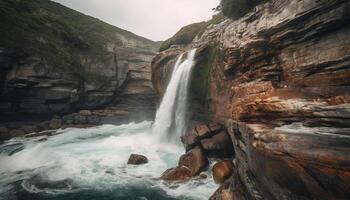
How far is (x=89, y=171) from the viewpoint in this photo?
635 inches

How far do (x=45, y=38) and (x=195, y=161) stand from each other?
115ft

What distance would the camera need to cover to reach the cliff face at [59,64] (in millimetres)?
30344

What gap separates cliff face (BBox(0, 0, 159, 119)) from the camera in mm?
30344

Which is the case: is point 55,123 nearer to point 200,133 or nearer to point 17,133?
point 17,133

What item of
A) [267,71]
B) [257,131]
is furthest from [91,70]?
[257,131]

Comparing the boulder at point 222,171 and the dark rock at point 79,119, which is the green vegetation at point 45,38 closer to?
the dark rock at point 79,119

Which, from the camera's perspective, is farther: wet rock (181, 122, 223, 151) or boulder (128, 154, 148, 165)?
wet rock (181, 122, 223, 151)

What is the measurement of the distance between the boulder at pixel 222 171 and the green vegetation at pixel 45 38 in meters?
31.6

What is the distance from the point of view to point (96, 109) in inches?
1631

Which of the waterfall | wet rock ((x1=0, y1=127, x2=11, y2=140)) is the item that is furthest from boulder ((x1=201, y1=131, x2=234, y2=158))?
wet rock ((x1=0, y1=127, x2=11, y2=140))

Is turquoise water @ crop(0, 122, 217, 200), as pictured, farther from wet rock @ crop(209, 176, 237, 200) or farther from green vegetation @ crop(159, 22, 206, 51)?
green vegetation @ crop(159, 22, 206, 51)

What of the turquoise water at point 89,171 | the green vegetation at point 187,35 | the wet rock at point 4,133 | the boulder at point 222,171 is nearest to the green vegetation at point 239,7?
the boulder at point 222,171

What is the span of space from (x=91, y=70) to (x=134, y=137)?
21.4 metres

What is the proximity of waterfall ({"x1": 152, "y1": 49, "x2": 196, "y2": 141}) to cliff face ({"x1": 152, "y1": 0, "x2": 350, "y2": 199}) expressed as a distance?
9.19 m
